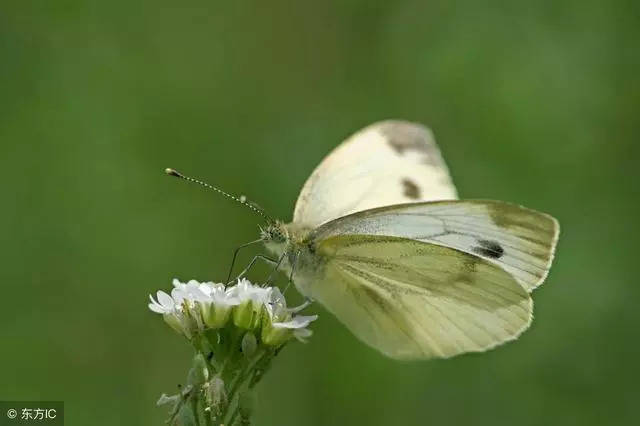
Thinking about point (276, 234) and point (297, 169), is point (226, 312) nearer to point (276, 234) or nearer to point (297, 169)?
point (276, 234)

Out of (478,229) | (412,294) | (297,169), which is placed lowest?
(412,294)

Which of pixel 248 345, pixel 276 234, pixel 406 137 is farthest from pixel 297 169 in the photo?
pixel 248 345

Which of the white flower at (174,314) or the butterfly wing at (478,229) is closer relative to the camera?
the white flower at (174,314)

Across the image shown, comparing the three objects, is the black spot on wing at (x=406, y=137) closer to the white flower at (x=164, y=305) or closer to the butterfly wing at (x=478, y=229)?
the butterfly wing at (x=478, y=229)


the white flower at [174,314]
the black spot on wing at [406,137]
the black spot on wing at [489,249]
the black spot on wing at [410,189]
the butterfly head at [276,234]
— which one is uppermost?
the black spot on wing at [406,137]

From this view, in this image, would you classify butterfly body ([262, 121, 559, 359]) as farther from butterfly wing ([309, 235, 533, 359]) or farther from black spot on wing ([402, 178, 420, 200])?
black spot on wing ([402, 178, 420, 200])

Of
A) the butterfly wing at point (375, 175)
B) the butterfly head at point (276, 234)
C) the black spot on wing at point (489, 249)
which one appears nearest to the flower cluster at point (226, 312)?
the butterfly head at point (276, 234)

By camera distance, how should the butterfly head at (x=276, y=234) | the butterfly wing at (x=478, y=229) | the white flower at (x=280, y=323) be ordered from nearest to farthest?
1. the white flower at (x=280, y=323)
2. the butterfly wing at (x=478, y=229)
3. the butterfly head at (x=276, y=234)
